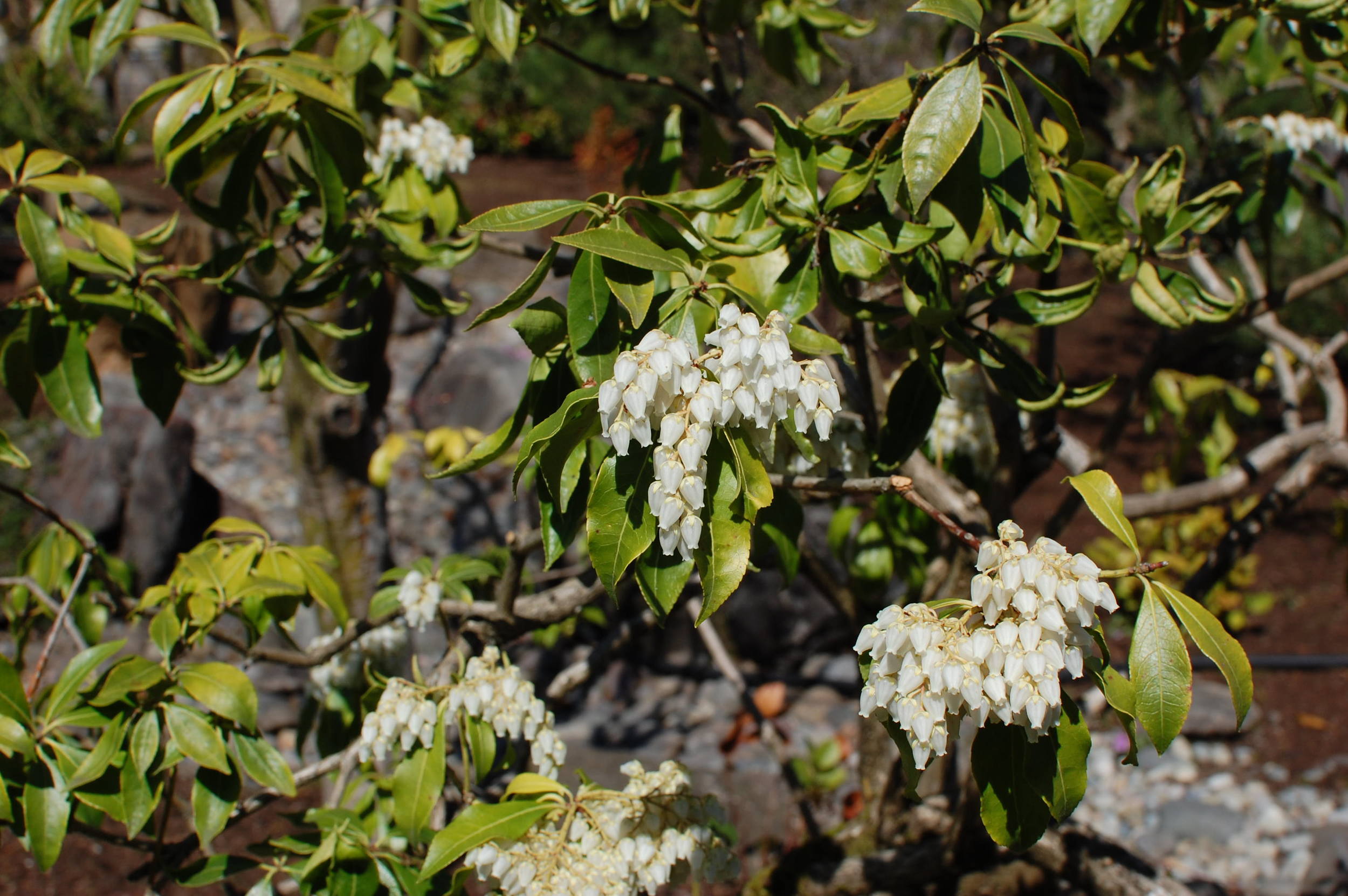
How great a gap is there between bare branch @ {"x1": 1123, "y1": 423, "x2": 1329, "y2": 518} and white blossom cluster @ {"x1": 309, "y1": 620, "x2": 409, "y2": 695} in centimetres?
148

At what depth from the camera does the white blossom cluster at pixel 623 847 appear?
1.23m

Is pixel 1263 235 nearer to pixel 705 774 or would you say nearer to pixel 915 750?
pixel 915 750

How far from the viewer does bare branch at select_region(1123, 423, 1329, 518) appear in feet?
6.49

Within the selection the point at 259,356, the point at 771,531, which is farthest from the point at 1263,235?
the point at 259,356

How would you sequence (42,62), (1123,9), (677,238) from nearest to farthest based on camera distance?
(677,238) → (1123,9) → (42,62)

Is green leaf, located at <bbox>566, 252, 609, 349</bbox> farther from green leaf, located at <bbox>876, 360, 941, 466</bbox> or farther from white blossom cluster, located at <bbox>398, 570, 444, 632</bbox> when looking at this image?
white blossom cluster, located at <bbox>398, 570, 444, 632</bbox>

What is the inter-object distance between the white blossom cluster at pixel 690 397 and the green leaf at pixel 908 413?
1.52ft

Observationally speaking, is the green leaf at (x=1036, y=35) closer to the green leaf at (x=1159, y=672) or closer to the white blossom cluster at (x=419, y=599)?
the green leaf at (x=1159, y=672)

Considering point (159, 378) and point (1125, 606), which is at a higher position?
point (159, 378)

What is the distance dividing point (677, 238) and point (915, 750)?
0.60 m

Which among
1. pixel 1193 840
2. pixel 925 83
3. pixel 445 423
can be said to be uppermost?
pixel 925 83

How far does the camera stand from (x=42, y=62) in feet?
5.96

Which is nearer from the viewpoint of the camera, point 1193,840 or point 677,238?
point 677,238

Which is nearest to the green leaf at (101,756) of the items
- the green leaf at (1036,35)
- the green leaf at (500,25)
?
the green leaf at (500,25)
